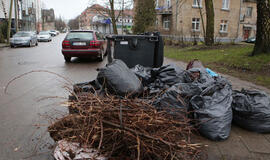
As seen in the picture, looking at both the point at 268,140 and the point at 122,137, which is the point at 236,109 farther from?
the point at 122,137

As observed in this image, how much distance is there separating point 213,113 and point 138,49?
3172mm

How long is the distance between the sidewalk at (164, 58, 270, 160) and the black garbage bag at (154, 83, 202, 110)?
21.6 inches

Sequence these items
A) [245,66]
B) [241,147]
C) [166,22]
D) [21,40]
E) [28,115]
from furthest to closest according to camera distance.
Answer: [166,22] → [21,40] → [245,66] → [28,115] → [241,147]

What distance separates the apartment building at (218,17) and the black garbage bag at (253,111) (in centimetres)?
3008

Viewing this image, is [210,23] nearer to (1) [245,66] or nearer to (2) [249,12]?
(1) [245,66]

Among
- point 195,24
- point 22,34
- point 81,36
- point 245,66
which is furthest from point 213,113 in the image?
point 195,24

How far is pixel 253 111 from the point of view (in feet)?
10.5

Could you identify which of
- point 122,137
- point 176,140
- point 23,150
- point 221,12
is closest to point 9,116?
point 23,150

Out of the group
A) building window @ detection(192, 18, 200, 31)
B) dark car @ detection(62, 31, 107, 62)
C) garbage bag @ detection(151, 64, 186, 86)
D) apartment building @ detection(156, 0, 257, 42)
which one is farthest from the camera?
building window @ detection(192, 18, 200, 31)

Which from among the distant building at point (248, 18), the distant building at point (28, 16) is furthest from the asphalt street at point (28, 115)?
the distant building at point (28, 16)

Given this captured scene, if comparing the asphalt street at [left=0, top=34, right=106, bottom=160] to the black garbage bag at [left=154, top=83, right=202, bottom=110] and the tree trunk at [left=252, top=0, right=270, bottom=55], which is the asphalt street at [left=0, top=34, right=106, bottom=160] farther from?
the tree trunk at [left=252, top=0, right=270, bottom=55]

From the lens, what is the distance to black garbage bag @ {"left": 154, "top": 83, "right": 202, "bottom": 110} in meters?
3.16

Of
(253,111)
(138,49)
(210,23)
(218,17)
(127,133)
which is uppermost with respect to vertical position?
(218,17)

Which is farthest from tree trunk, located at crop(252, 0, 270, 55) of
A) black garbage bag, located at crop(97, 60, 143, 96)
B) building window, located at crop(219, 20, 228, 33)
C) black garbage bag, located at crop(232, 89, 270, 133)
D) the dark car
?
building window, located at crop(219, 20, 228, 33)
